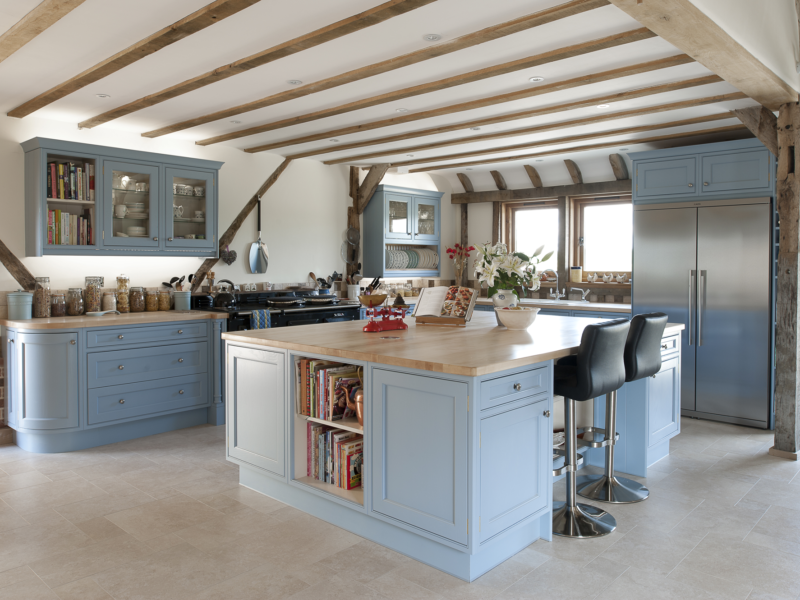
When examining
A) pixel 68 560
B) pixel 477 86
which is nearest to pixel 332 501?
pixel 68 560

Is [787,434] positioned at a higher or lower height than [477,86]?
lower

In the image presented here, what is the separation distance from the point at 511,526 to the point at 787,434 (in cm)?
265

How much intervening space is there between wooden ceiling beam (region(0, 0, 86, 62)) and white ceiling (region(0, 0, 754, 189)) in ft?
0.15

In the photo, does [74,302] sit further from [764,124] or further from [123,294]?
[764,124]

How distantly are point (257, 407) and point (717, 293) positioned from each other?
3.86m

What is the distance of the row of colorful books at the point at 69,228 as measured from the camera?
14.7ft

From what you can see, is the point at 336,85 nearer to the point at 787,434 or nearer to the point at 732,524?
the point at 732,524

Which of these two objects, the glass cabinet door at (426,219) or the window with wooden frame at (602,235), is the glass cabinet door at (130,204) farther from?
the window with wooden frame at (602,235)

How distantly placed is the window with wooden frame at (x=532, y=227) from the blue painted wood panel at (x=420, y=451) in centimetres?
492

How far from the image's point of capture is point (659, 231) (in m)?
5.24

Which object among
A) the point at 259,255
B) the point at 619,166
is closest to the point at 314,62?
the point at 259,255

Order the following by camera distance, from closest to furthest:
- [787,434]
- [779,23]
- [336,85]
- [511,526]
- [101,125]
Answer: [511,526] < [779,23] < [336,85] < [787,434] < [101,125]

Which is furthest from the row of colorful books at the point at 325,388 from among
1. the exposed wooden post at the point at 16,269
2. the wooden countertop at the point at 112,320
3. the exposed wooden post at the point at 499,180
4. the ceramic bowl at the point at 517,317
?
the exposed wooden post at the point at 499,180

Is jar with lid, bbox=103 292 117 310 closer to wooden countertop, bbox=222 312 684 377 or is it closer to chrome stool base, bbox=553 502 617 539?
wooden countertop, bbox=222 312 684 377
